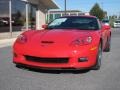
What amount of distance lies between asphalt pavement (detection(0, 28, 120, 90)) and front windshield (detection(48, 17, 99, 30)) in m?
1.11

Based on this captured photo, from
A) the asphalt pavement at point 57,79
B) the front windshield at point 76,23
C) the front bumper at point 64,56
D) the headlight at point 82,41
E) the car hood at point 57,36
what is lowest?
the asphalt pavement at point 57,79

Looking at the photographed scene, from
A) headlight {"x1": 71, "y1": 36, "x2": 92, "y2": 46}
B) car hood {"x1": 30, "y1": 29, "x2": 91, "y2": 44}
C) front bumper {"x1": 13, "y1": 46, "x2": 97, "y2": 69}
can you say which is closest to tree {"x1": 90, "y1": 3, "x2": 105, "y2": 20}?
car hood {"x1": 30, "y1": 29, "x2": 91, "y2": 44}

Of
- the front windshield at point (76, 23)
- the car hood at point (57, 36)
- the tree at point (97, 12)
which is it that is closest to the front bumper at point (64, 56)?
the car hood at point (57, 36)

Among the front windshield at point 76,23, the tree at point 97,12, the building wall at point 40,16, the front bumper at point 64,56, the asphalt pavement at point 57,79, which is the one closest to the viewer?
the asphalt pavement at point 57,79

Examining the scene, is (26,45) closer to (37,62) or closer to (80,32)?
(37,62)

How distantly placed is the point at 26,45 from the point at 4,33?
48.2 ft

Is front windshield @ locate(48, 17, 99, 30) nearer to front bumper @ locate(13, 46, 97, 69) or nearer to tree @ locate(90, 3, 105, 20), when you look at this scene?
front bumper @ locate(13, 46, 97, 69)

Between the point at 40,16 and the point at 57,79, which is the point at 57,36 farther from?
the point at 40,16

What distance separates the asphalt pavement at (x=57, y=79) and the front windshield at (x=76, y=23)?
111 centimetres

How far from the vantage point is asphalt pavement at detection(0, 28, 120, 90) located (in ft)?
21.0

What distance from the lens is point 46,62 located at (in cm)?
750

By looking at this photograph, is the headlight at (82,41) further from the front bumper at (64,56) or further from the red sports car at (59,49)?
the front bumper at (64,56)

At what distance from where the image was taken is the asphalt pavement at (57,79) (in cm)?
640

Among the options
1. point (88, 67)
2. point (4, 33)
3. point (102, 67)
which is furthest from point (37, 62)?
point (4, 33)
